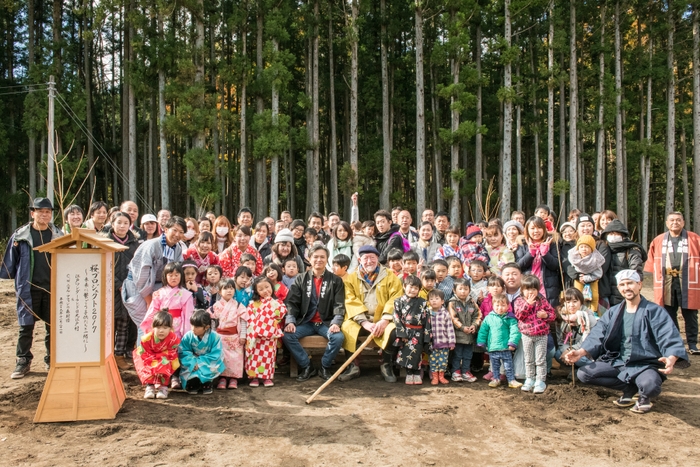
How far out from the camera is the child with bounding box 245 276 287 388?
520 centimetres

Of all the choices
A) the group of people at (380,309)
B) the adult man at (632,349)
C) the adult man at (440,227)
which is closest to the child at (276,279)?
the group of people at (380,309)

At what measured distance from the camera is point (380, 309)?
220 inches

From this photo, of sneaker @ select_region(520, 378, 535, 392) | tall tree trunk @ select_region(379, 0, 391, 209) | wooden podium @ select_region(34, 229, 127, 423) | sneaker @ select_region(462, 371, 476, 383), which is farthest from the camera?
tall tree trunk @ select_region(379, 0, 391, 209)

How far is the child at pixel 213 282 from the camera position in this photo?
5.64 meters

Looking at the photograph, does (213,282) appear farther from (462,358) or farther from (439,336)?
(462,358)

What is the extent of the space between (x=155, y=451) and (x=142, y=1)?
1974 cm

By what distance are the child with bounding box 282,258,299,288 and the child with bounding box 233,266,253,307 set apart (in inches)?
24.2

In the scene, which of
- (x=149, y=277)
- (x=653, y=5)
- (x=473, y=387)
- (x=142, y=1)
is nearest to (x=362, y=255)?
(x=473, y=387)

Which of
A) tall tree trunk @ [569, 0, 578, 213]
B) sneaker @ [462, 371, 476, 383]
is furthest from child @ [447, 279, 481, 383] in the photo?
tall tree trunk @ [569, 0, 578, 213]

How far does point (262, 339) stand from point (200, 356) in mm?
665

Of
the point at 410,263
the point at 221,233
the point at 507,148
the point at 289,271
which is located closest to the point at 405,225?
the point at 410,263

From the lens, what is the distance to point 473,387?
16.9ft

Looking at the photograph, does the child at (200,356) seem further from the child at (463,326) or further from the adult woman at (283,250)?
the child at (463,326)

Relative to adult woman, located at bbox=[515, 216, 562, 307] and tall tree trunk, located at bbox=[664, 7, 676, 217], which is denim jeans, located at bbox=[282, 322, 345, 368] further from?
tall tree trunk, located at bbox=[664, 7, 676, 217]
